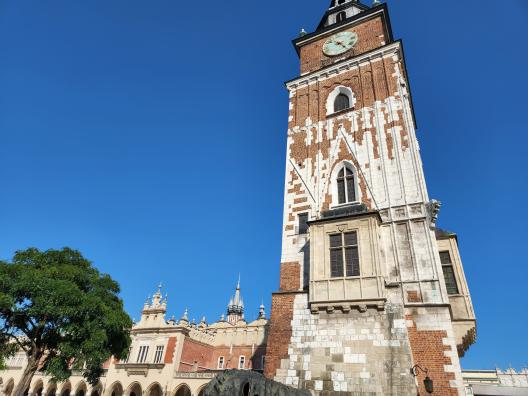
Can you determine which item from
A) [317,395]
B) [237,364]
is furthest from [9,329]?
[237,364]

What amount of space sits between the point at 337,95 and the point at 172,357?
31.0 m

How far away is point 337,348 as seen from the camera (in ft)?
41.3

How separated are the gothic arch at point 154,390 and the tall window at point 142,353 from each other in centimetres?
318

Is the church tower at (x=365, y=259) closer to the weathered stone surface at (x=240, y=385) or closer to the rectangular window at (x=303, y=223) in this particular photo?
the rectangular window at (x=303, y=223)

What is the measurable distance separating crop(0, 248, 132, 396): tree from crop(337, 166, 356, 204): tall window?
47.8ft

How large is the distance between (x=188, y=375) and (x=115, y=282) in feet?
56.7

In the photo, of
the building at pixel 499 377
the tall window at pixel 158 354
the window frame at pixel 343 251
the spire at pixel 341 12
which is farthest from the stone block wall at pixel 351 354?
the building at pixel 499 377

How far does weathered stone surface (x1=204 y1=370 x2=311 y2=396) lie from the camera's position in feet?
23.9

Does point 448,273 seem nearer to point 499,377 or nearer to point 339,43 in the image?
point 339,43

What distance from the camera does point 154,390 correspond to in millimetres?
36281

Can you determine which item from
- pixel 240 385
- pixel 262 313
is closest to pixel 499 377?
pixel 262 313

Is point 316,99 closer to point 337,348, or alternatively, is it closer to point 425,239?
point 425,239

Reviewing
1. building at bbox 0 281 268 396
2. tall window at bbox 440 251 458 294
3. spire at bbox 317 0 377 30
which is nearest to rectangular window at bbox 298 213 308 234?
tall window at bbox 440 251 458 294

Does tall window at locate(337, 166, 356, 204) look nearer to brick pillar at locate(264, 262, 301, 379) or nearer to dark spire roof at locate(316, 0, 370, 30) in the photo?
brick pillar at locate(264, 262, 301, 379)
